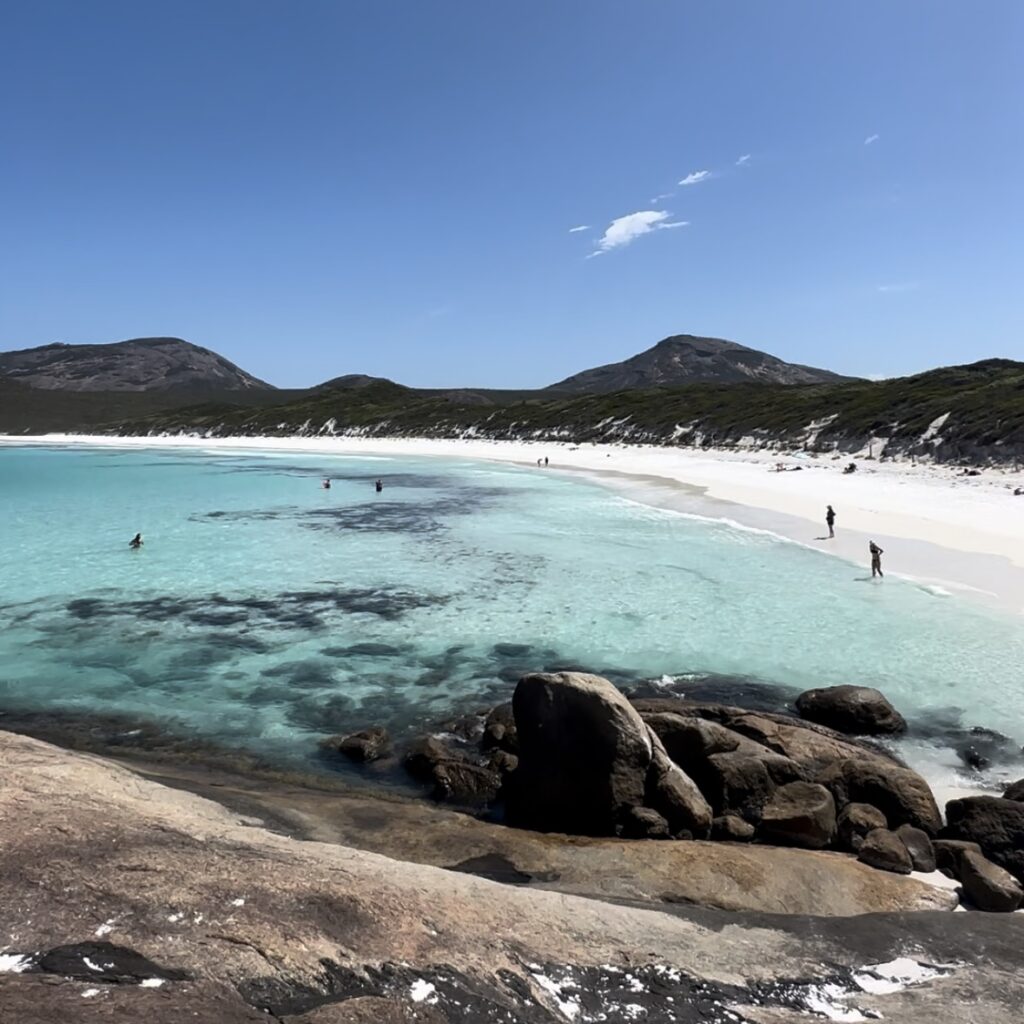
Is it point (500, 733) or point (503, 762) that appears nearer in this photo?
point (503, 762)

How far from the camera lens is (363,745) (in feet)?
31.5

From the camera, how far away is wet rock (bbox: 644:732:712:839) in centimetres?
744

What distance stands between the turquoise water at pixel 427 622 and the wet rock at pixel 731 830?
4.74m

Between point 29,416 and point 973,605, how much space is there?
177m

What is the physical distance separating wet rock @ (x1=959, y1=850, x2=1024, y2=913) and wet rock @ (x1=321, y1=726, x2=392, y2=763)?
6631 millimetres

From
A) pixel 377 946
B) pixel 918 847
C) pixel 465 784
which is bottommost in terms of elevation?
pixel 465 784

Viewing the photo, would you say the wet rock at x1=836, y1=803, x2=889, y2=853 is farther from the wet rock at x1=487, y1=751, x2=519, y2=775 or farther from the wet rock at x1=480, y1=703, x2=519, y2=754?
the wet rock at x1=480, y1=703, x2=519, y2=754

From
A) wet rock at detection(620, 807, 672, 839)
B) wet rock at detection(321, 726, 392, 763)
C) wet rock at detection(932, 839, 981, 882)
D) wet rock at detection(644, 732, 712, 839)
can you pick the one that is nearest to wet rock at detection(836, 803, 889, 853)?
wet rock at detection(932, 839, 981, 882)

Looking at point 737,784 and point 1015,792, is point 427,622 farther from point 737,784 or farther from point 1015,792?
point 1015,792

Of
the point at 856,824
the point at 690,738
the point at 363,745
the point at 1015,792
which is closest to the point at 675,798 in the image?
the point at 690,738

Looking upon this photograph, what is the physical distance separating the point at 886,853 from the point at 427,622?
1040cm

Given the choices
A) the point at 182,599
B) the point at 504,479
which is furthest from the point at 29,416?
the point at 182,599

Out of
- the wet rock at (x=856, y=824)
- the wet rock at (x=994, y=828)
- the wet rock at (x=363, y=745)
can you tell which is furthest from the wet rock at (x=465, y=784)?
the wet rock at (x=994, y=828)

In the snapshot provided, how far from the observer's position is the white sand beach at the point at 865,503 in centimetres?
1883
